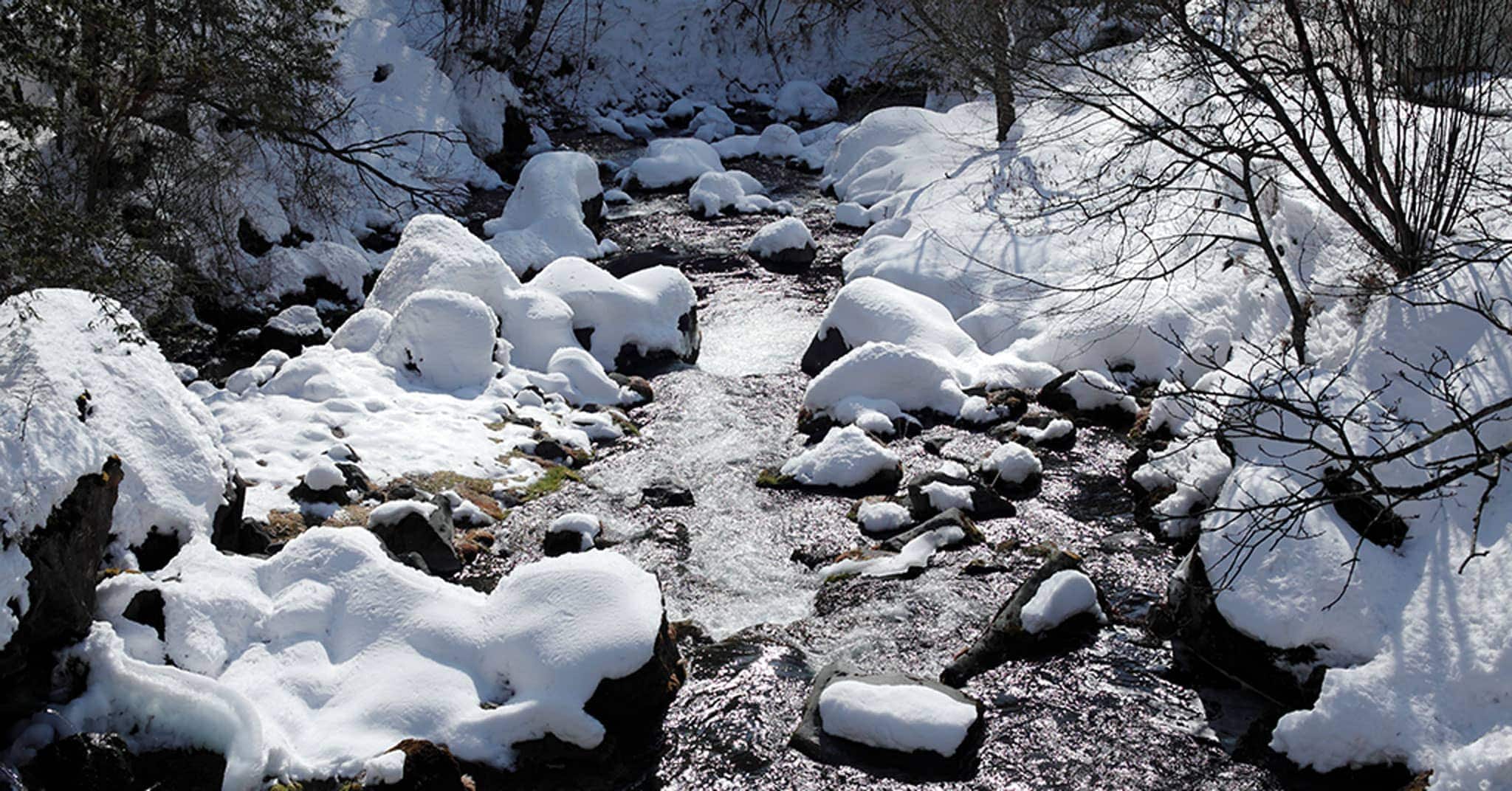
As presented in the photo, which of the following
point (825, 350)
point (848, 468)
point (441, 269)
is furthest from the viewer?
point (825, 350)

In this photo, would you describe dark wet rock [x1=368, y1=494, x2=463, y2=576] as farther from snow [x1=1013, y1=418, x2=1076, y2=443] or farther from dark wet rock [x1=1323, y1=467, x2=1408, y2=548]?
dark wet rock [x1=1323, y1=467, x2=1408, y2=548]

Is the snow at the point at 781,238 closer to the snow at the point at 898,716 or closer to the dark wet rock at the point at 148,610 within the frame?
the snow at the point at 898,716

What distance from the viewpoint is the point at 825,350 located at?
1345 cm

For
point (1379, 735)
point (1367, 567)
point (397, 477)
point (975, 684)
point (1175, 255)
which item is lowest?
point (397, 477)

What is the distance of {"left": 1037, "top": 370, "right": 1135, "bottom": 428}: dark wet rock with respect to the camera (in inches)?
459

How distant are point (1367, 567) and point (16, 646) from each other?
750 cm

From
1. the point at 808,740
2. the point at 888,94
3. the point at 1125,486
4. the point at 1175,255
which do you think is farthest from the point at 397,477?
the point at 888,94

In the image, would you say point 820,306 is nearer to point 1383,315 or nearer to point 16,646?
point 1383,315

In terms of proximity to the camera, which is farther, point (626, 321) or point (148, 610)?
point (626, 321)

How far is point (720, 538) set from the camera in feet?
31.2

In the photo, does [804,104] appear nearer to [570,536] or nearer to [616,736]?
[570,536]

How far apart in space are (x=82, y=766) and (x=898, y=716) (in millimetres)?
4082

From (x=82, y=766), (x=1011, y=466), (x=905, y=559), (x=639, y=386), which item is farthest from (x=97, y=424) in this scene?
(x=1011, y=466)

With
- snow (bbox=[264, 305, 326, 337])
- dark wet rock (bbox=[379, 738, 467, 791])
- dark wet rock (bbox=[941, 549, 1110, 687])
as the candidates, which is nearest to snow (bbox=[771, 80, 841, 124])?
snow (bbox=[264, 305, 326, 337])
